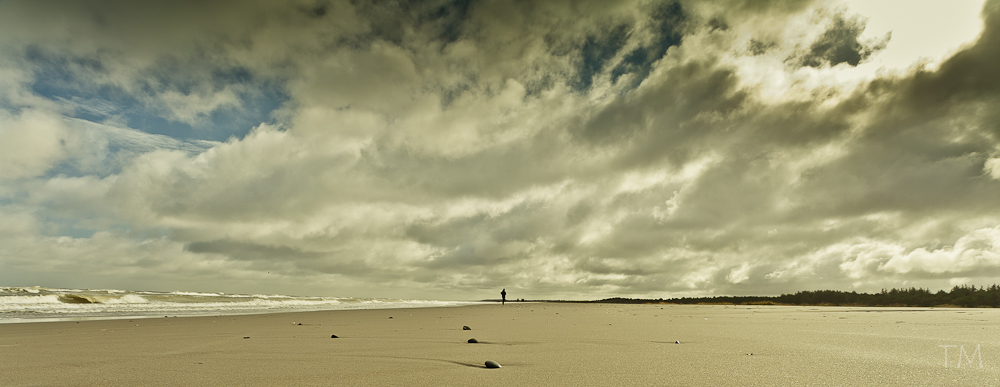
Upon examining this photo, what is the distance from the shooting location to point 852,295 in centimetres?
3759

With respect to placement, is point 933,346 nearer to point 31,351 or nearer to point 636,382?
point 636,382

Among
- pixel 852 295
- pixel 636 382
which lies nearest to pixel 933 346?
pixel 636 382

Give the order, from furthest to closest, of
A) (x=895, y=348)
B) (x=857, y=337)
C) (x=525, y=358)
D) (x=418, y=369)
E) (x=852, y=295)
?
(x=852, y=295), (x=857, y=337), (x=895, y=348), (x=525, y=358), (x=418, y=369)

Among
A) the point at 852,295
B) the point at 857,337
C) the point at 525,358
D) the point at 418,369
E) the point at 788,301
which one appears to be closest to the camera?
the point at 418,369

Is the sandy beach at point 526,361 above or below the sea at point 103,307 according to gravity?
above

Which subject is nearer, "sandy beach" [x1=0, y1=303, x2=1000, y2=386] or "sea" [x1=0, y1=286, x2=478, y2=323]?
"sandy beach" [x1=0, y1=303, x2=1000, y2=386]

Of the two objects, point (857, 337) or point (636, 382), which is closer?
point (636, 382)

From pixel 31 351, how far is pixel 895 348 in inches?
410

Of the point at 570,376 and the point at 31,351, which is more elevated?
the point at 570,376

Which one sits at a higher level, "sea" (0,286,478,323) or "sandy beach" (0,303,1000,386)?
"sandy beach" (0,303,1000,386)

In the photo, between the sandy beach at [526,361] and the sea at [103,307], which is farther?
the sea at [103,307]

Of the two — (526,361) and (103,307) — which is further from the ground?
(526,361)

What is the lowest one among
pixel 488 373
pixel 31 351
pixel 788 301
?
pixel 788 301

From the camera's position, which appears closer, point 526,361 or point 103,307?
point 526,361
